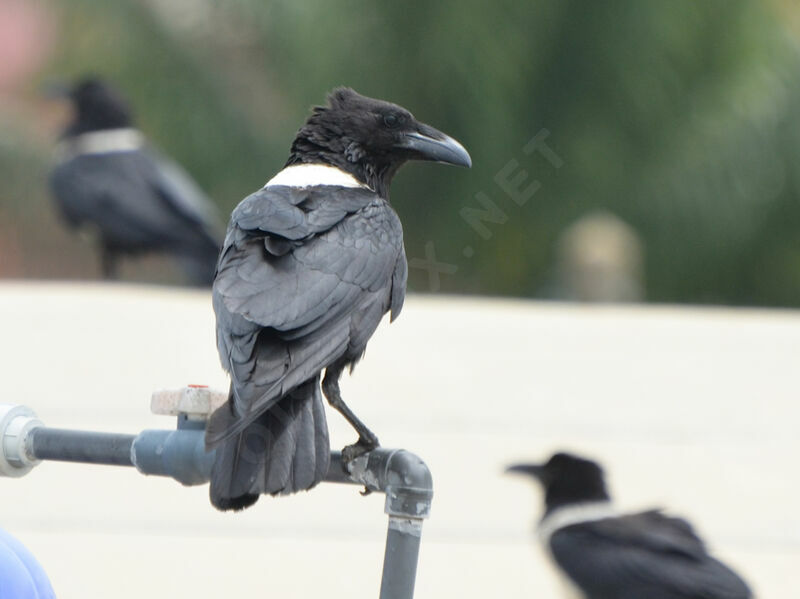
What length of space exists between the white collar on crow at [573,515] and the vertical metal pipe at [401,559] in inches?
91.0

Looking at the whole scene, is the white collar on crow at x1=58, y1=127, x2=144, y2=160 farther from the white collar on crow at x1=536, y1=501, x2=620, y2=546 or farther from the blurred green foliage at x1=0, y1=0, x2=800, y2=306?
the white collar on crow at x1=536, y1=501, x2=620, y2=546

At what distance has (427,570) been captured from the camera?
548 cm

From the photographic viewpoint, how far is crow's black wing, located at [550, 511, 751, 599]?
405cm

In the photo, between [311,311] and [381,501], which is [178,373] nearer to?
[381,501]

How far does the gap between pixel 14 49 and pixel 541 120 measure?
17.0 ft

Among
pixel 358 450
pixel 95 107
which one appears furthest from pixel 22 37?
pixel 358 450

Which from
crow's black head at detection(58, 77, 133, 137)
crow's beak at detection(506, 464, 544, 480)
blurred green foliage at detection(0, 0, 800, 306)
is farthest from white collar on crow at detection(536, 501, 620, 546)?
blurred green foliage at detection(0, 0, 800, 306)

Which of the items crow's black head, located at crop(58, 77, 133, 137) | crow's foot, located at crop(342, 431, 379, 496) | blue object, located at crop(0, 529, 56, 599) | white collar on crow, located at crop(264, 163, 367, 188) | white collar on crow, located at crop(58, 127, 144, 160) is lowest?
blue object, located at crop(0, 529, 56, 599)

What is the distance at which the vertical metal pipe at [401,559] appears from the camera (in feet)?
7.55

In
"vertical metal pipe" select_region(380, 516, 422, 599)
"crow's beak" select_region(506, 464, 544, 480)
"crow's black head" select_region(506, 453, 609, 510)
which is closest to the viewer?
"vertical metal pipe" select_region(380, 516, 422, 599)

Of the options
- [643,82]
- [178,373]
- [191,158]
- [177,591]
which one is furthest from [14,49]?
[177,591]

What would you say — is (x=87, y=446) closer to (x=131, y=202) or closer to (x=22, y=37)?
(x=131, y=202)

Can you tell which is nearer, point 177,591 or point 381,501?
point 177,591

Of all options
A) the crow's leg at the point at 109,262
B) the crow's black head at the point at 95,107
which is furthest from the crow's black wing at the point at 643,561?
the crow's black head at the point at 95,107
